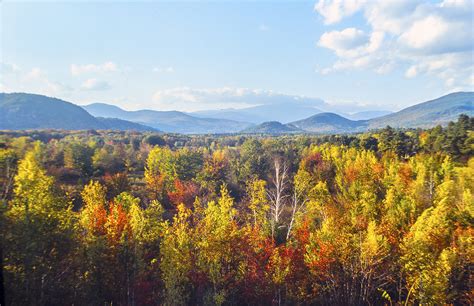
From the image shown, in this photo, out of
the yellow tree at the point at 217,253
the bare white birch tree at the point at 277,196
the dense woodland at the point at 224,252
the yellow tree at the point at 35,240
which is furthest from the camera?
the bare white birch tree at the point at 277,196

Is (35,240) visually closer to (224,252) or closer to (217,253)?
(217,253)

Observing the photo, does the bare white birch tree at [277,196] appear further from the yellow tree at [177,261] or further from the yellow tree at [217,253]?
the yellow tree at [177,261]

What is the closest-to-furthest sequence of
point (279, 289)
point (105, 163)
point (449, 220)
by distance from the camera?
point (279, 289) → point (449, 220) → point (105, 163)

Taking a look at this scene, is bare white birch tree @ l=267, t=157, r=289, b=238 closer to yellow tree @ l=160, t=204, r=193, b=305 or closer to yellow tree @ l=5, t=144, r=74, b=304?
yellow tree @ l=160, t=204, r=193, b=305

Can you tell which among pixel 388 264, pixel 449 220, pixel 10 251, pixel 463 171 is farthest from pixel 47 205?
pixel 463 171

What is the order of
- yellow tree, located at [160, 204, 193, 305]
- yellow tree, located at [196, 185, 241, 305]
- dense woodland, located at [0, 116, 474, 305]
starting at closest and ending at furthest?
dense woodland, located at [0, 116, 474, 305] < yellow tree, located at [160, 204, 193, 305] < yellow tree, located at [196, 185, 241, 305]

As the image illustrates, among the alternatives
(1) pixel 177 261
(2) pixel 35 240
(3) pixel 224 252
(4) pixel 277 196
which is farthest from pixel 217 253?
(2) pixel 35 240

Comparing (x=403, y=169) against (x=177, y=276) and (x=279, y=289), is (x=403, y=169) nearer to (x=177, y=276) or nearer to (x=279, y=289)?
(x=279, y=289)

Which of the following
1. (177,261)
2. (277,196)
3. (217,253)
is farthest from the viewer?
(277,196)

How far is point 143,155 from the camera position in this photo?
261 ft

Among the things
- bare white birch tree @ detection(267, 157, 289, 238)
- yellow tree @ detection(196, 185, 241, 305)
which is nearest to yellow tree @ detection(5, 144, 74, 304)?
yellow tree @ detection(196, 185, 241, 305)

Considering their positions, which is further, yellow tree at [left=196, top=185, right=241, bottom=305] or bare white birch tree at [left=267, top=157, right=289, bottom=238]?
bare white birch tree at [left=267, top=157, right=289, bottom=238]

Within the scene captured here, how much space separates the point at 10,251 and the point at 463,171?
43.5 metres

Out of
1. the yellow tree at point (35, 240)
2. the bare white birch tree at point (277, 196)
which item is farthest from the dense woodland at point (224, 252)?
the bare white birch tree at point (277, 196)
